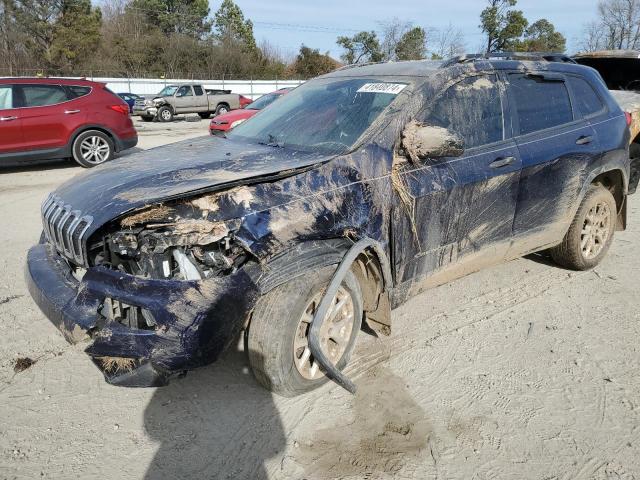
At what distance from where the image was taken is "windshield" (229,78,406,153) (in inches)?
124

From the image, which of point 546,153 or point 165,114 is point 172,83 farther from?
point 546,153

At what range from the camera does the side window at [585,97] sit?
4152mm

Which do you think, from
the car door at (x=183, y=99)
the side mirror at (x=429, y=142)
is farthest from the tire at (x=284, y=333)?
the car door at (x=183, y=99)

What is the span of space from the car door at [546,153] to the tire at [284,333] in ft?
5.71

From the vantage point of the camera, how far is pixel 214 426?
260 cm

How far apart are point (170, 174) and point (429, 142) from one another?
150cm

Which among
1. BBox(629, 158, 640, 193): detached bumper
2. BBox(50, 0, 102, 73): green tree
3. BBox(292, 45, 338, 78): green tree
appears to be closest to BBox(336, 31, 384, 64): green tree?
BBox(292, 45, 338, 78): green tree

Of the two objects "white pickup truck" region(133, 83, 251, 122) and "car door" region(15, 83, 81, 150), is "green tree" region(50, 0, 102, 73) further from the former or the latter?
"car door" region(15, 83, 81, 150)

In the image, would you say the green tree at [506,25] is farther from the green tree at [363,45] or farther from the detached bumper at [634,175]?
the detached bumper at [634,175]

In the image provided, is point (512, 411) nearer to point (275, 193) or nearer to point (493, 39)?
point (275, 193)

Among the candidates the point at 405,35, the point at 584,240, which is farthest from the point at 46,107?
the point at 405,35

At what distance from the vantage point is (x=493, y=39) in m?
45.0

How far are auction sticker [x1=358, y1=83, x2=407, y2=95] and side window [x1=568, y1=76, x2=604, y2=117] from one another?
180 centimetres

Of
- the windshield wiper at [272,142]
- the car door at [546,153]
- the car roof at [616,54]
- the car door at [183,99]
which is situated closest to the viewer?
the windshield wiper at [272,142]
